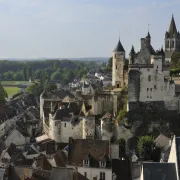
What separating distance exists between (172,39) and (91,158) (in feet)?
265

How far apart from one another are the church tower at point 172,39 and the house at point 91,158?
78319mm

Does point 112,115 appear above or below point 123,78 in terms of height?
below

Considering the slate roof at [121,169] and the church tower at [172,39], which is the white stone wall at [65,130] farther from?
the church tower at [172,39]

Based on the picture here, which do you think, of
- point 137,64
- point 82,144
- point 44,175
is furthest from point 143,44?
point 44,175

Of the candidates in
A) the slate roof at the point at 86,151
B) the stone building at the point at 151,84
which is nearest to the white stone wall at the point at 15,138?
the stone building at the point at 151,84

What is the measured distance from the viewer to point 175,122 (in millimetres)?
54281

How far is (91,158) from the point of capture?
36.7m

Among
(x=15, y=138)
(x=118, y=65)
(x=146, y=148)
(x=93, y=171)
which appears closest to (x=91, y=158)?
(x=93, y=171)

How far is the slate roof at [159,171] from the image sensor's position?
2142 cm

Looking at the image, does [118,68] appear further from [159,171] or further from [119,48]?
[159,171]

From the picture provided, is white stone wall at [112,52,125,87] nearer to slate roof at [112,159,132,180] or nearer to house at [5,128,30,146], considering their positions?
house at [5,128,30,146]

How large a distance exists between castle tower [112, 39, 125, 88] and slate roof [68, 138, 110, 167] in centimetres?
2367

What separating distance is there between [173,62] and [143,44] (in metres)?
34.3

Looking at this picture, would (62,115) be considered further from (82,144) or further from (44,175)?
(44,175)
